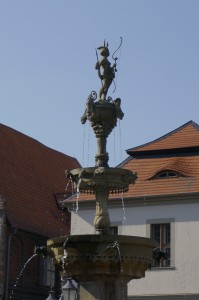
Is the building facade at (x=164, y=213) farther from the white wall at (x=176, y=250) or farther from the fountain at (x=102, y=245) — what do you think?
the fountain at (x=102, y=245)

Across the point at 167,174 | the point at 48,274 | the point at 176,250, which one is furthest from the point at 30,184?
the point at 176,250

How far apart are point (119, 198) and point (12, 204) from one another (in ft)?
21.1

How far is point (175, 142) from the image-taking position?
32.1m

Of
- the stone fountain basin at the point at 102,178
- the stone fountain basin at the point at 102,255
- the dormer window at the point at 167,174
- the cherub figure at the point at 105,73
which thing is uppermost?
the dormer window at the point at 167,174

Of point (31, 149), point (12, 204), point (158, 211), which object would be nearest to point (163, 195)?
point (158, 211)

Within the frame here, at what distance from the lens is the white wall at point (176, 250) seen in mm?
28375

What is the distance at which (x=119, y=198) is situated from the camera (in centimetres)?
3008

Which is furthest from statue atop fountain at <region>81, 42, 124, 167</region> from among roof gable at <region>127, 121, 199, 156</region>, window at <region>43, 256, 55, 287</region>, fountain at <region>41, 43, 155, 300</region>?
window at <region>43, 256, 55, 287</region>

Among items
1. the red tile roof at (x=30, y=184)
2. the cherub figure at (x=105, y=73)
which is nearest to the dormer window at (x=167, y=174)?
the red tile roof at (x=30, y=184)

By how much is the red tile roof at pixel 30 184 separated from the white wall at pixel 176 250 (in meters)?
6.24

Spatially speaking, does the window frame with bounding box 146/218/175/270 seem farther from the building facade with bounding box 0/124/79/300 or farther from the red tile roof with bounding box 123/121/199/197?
the building facade with bounding box 0/124/79/300

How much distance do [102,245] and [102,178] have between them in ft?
4.09

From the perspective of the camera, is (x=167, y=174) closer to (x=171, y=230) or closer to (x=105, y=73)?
(x=171, y=230)

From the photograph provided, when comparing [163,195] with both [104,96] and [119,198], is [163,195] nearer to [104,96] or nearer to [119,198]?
[119,198]
